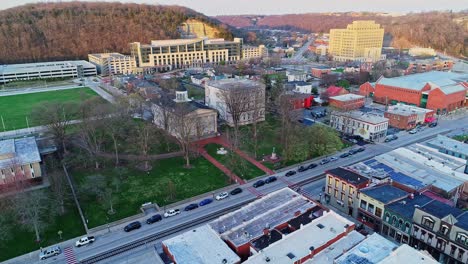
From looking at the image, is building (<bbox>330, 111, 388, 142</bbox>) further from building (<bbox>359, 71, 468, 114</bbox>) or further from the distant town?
building (<bbox>359, 71, 468, 114</bbox>)

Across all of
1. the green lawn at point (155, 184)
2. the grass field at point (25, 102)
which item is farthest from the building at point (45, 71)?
the green lawn at point (155, 184)

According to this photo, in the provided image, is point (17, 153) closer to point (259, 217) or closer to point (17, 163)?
point (17, 163)

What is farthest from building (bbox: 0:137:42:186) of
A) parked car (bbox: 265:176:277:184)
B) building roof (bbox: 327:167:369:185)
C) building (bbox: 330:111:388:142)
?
building (bbox: 330:111:388:142)

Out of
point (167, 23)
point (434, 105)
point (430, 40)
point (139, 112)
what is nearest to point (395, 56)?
point (430, 40)

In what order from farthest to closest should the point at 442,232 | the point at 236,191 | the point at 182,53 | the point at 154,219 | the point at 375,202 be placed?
the point at 182,53, the point at 236,191, the point at 154,219, the point at 375,202, the point at 442,232

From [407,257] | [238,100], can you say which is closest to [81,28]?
[238,100]

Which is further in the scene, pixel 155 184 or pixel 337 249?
pixel 155 184
